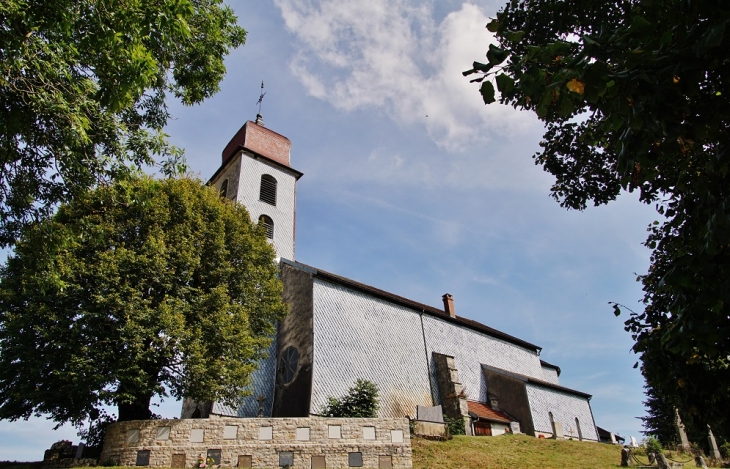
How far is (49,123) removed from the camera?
7.95 meters

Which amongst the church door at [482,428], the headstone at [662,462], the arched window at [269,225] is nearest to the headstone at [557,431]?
the church door at [482,428]

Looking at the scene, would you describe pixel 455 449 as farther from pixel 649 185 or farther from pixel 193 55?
pixel 193 55

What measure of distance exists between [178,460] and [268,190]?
55.3 ft

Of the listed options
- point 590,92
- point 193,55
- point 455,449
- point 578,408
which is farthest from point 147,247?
point 578,408

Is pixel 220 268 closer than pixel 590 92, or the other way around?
pixel 590 92

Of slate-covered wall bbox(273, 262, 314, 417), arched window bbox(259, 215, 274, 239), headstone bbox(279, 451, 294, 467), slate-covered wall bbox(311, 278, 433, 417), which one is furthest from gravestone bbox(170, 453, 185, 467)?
arched window bbox(259, 215, 274, 239)

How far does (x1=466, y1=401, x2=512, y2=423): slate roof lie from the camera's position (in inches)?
937

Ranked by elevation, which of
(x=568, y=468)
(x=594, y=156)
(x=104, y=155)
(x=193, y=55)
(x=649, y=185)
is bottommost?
(x=568, y=468)

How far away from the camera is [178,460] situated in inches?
535

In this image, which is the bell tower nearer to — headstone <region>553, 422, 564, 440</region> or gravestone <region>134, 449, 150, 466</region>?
gravestone <region>134, 449, 150, 466</region>

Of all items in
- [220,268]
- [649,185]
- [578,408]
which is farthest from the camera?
[578,408]

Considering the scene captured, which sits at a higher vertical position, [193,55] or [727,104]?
[193,55]

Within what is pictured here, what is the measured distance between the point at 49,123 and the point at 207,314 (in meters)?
9.61

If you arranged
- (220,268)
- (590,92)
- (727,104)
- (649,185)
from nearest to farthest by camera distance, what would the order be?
(590,92) → (727,104) → (649,185) → (220,268)
